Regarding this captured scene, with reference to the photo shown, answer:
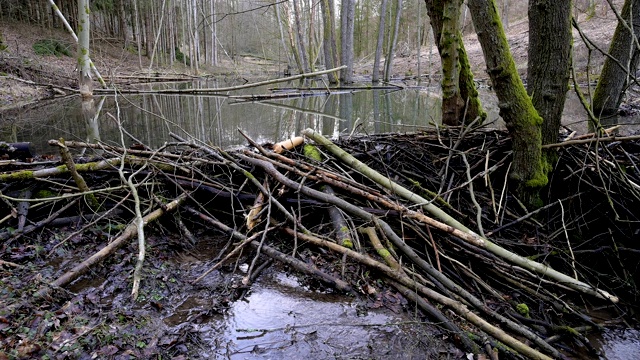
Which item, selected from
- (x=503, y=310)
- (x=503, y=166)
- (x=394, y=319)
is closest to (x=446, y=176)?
(x=503, y=166)

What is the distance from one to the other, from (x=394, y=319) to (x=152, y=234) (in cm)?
231

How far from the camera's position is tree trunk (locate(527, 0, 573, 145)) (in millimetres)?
3480

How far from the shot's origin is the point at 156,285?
2736mm

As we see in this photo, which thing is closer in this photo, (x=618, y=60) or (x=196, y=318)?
(x=196, y=318)

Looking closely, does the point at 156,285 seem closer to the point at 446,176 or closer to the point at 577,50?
the point at 446,176

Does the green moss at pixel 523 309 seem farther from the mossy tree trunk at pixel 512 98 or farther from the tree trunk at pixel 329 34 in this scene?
the tree trunk at pixel 329 34

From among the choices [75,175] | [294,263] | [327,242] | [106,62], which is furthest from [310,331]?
[106,62]

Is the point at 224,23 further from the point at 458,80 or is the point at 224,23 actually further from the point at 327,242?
the point at 327,242

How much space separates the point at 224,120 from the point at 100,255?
8.67m

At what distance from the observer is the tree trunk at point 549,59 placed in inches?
137

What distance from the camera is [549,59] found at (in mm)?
3627

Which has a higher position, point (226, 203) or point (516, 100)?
point (516, 100)

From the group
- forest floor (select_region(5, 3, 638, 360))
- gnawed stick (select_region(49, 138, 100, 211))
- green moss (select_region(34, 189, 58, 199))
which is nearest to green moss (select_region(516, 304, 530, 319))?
forest floor (select_region(5, 3, 638, 360))

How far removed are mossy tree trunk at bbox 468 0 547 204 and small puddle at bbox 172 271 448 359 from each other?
2.19 metres
